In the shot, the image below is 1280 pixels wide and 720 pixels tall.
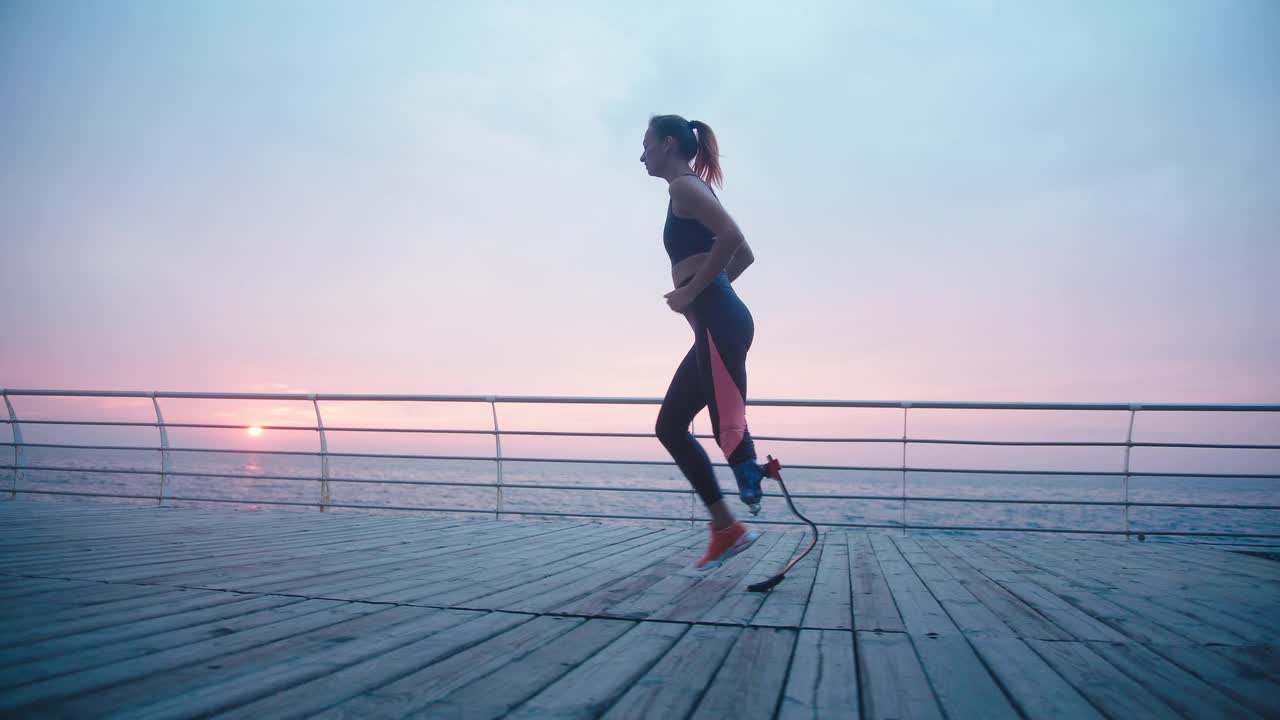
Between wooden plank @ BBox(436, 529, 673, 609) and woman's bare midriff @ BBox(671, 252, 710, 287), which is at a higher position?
woman's bare midriff @ BBox(671, 252, 710, 287)

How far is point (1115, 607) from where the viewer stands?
4.83 ft

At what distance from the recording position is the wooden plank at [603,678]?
0.73m

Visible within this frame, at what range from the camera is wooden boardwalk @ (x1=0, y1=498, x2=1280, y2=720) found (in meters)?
0.77

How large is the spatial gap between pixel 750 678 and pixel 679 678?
102 mm

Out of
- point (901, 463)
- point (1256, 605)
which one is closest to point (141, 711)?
point (1256, 605)

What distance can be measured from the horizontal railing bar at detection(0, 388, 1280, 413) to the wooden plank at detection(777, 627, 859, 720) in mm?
2371

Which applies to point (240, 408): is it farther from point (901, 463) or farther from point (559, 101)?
point (559, 101)

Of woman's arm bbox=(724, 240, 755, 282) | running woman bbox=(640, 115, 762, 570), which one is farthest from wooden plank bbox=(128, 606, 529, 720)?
woman's arm bbox=(724, 240, 755, 282)

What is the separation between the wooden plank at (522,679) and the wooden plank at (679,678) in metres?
0.12

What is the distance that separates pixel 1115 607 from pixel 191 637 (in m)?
1.97

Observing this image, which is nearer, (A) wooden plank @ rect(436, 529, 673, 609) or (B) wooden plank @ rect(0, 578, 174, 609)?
(B) wooden plank @ rect(0, 578, 174, 609)

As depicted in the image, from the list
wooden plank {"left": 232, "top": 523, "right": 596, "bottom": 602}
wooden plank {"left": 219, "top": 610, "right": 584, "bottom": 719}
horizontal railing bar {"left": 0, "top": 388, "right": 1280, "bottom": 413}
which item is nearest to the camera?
wooden plank {"left": 219, "top": 610, "right": 584, "bottom": 719}

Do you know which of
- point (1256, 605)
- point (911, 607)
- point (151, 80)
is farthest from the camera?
point (151, 80)

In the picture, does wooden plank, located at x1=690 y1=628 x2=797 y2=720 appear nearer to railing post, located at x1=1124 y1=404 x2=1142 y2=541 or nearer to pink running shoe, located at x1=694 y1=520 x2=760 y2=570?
pink running shoe, located at x1=694 y1=520 x2=760 y2=570
